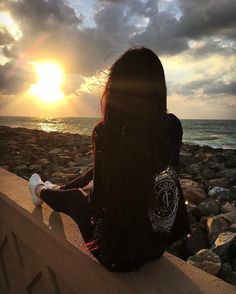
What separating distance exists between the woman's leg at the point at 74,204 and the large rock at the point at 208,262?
3.11 ft

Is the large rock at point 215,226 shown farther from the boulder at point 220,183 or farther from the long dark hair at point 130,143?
the boulder at point 220,183

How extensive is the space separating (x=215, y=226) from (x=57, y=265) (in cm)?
172

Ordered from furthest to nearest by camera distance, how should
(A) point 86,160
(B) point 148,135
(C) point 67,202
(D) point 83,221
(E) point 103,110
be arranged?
(A) point 86,160, (C) point 67,202, (D) point 83,221, (E) point 103,110, (B) point 148,135

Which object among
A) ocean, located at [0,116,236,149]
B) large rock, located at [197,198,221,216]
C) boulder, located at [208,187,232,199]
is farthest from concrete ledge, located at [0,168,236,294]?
ocean, located at [0,116,236,149]

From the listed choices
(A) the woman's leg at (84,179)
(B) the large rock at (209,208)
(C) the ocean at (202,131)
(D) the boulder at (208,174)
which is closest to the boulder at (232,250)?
(B) the large rock at (209,208)

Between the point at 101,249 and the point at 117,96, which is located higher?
the point at 117,96

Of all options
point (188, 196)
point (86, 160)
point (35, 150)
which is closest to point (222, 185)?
point (188, 196)

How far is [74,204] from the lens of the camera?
82.1 inches

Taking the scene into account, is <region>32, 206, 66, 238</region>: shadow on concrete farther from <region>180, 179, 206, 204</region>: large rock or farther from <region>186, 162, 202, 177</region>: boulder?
<region>186, 162, 202, 177</region>: boulder

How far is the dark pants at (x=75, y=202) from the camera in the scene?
1930mm

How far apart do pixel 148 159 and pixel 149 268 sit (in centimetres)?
54

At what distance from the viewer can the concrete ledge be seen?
155 cm

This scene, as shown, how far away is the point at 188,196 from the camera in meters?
4.28

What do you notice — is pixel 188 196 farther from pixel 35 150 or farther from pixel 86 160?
pixel 35 150
